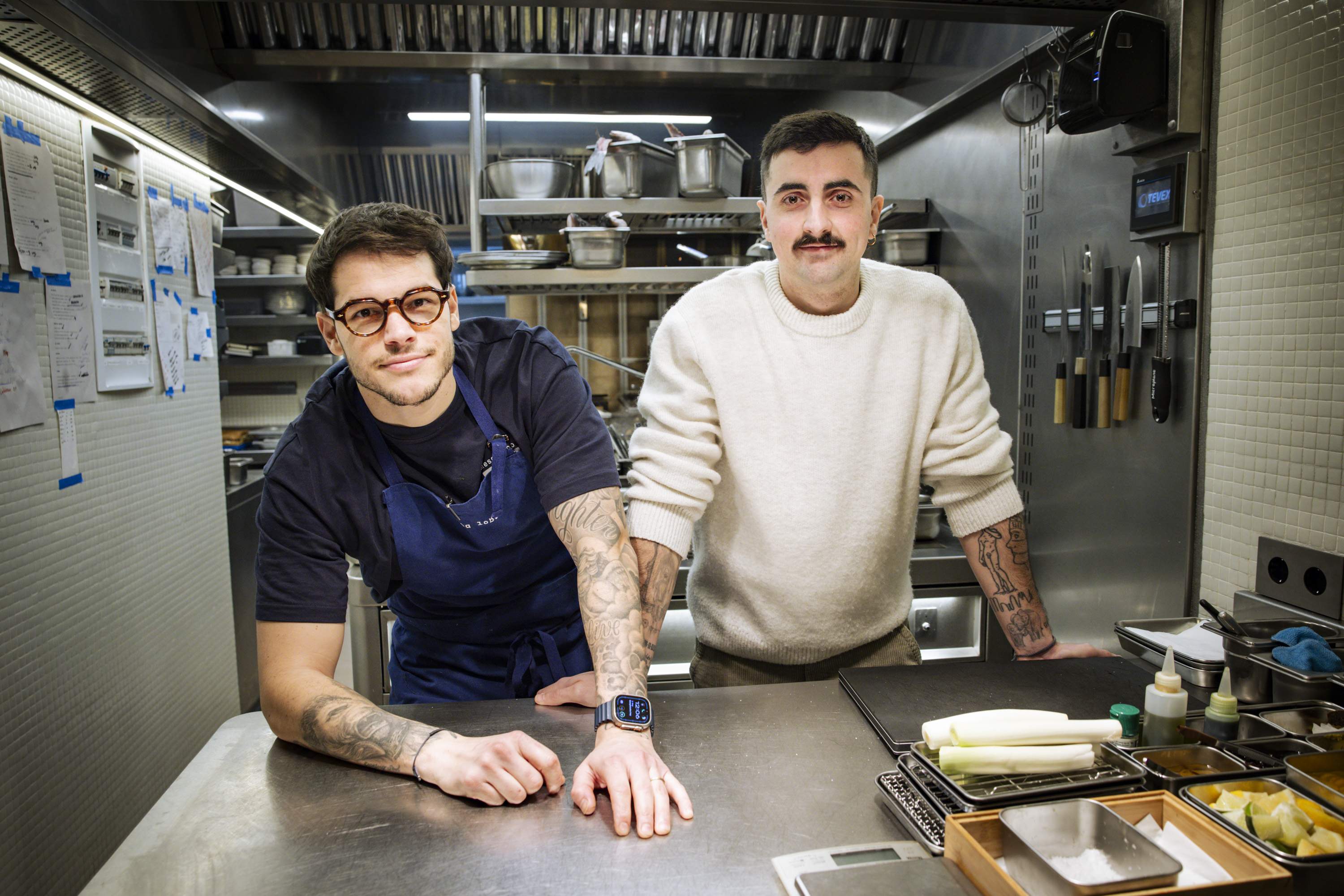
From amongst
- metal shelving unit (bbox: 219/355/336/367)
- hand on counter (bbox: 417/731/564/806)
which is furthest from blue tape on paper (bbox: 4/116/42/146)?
metal shelving unit (bbox: 219/355/336/367)

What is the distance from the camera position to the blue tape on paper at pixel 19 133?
200 centimetres

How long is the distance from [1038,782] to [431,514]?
98 centimetres

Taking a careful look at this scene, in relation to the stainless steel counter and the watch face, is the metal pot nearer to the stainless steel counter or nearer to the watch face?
the stainless steel counter

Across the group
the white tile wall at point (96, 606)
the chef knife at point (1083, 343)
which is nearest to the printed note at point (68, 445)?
the white tile wall at point (96, 606)

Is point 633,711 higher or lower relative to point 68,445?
lower

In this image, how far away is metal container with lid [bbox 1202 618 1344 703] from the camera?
3.98 feet

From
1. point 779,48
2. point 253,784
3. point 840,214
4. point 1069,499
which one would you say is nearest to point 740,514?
point 840,214

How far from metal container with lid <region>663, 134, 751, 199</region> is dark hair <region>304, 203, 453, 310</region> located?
1379 mm

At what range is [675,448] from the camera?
1558 mm

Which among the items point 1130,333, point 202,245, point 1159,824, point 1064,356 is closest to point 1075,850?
point 1159,824

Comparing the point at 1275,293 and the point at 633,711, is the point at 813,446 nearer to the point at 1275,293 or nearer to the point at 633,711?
the point at 633,711

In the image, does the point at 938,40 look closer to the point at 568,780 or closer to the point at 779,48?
the point at 779,48

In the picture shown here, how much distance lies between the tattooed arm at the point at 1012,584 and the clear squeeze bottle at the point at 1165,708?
0.48m

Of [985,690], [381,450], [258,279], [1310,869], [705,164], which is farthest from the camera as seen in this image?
[258,279]
